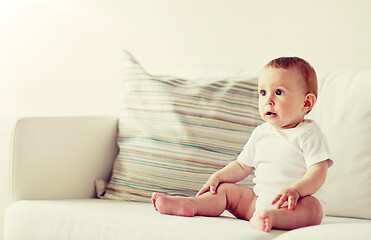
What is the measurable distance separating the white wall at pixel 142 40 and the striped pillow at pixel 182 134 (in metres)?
0.44

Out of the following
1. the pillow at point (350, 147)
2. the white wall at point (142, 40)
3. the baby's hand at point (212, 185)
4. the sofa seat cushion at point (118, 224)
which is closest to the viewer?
the sofa seat cushion at point (118, 224)

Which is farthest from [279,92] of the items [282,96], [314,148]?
[314,148]

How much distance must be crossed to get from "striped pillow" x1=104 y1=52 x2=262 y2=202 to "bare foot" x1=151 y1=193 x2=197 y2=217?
35 centimetres

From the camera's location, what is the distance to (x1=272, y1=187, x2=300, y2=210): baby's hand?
128 cm

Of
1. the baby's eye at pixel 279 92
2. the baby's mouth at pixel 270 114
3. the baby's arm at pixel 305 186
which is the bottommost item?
the baby's arm at pixel 305 186

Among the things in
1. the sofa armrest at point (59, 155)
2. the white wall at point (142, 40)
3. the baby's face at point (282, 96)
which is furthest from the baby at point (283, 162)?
the white wall at point (142, 40)

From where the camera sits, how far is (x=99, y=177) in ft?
6.49

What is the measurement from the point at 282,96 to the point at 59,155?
2.67 feet

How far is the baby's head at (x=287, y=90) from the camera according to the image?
4.55 ft

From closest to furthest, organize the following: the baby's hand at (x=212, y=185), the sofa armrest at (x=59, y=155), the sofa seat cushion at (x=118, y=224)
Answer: the sofa seat cushion at (x=118, y=224)
the baby's hand at (x=212, y=185)
the sofa armrest at (x=59, y=155)

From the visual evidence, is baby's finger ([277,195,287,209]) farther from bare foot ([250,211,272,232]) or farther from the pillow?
the pillow

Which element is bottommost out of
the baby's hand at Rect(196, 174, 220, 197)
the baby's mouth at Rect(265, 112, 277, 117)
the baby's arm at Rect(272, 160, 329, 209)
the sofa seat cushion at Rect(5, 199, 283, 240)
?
the sofa seat cushion at Rect(5, 199, 283, 240)

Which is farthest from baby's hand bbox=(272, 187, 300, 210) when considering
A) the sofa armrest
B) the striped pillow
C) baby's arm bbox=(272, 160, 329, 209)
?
the sofa armrest

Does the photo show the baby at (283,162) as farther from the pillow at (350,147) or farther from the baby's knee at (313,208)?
the pillow at (350,147)
